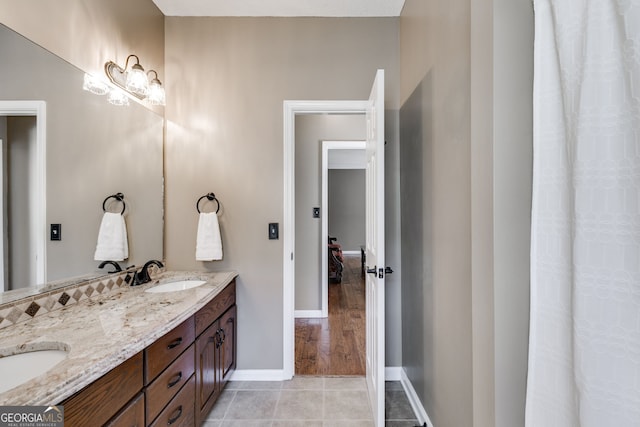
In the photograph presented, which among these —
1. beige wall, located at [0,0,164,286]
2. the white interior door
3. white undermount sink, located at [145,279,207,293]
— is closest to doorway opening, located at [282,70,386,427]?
the white interior door

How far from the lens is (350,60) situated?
2312 millimetres

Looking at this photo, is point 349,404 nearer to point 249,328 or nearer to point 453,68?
point 249,328

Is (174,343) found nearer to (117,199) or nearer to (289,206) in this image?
(117,199)

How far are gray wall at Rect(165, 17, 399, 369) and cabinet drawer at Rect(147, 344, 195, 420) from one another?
0.80 meters

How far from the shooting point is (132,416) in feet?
3.50

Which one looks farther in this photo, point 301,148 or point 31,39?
point 301,148

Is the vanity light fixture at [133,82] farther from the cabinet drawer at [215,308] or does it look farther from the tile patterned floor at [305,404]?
the tile patterned floor at [305,404]

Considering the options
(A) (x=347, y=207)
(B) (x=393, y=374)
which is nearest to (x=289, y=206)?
(B) (x=393, y=374)

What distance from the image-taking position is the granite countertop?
79 cm

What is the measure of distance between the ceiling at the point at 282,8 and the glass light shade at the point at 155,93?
604 millimetres

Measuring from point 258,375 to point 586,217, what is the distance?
7.52 ft

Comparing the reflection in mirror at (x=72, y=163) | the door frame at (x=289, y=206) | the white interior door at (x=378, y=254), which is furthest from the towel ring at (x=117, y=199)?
the white interior door at (x=378, y=254)

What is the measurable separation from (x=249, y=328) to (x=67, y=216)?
4.58 ft

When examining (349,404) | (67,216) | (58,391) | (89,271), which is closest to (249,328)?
(349,404)
